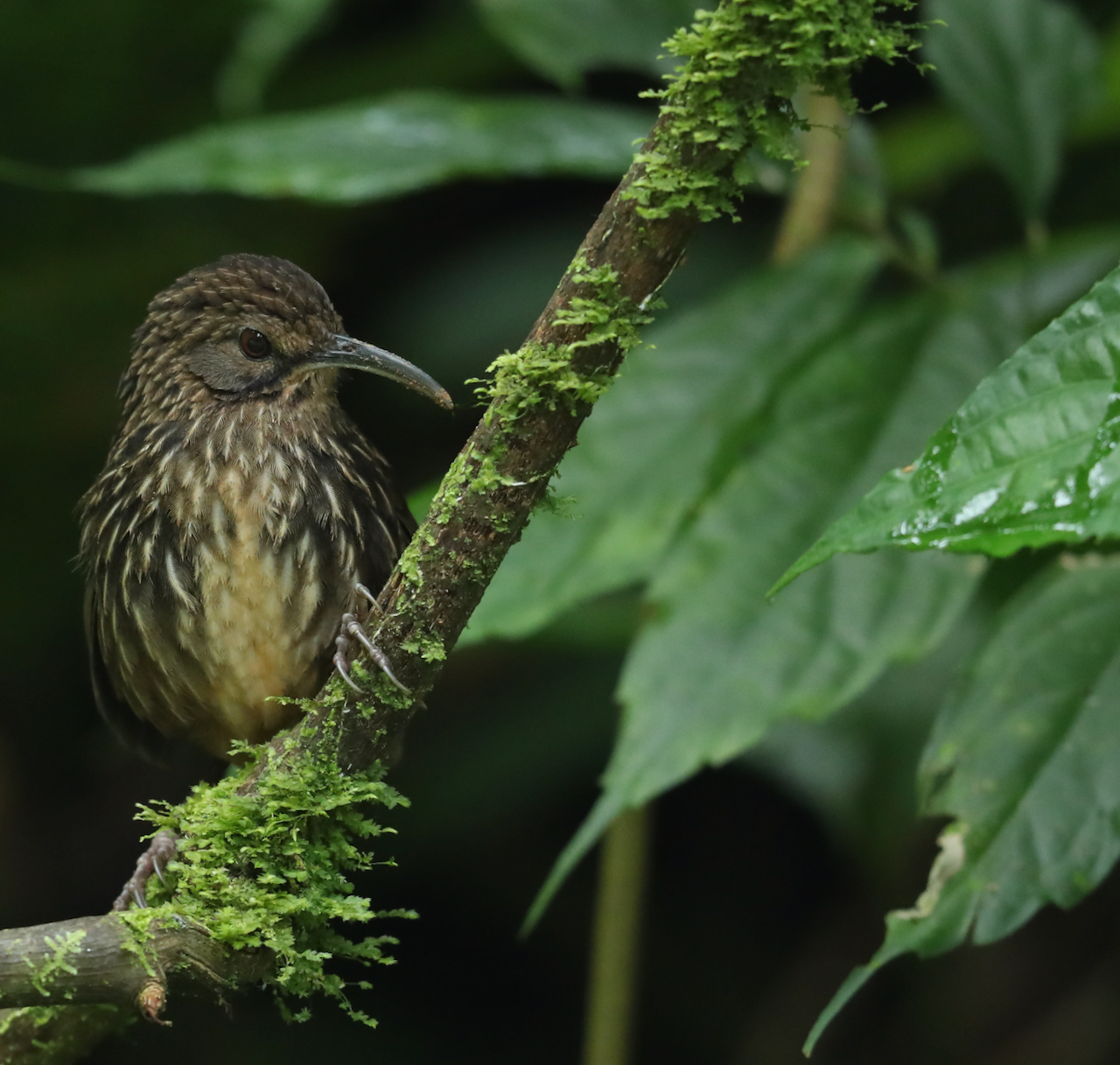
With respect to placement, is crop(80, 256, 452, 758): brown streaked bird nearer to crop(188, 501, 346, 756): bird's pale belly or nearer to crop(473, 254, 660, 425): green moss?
crop(188, 501, 346, 756): bird's pale belly

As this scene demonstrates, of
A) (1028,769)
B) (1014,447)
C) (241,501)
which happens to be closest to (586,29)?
(241,501)

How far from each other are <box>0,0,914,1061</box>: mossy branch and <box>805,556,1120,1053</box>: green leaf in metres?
0.76

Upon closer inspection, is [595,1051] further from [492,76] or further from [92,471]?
[492,76]

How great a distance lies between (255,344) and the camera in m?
2.43

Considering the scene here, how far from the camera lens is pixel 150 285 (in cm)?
427

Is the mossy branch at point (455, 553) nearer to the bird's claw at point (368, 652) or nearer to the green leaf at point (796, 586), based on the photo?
the bird's claw at point (368, 652)

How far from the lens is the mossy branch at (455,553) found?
4.81ft

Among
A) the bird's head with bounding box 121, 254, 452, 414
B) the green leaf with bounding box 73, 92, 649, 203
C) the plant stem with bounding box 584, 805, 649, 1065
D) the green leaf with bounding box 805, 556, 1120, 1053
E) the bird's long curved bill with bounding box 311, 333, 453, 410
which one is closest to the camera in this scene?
the green leaf with bounding box 805, 556, 1120, 1053

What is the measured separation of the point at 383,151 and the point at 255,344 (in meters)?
0.62

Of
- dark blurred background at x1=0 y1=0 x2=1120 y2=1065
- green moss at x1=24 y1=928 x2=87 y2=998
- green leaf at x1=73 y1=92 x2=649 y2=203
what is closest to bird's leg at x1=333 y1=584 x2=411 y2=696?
green moss at x1=24 y1=928 x2=87 y2=998

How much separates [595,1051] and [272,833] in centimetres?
150

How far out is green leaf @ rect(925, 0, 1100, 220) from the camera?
2811mm

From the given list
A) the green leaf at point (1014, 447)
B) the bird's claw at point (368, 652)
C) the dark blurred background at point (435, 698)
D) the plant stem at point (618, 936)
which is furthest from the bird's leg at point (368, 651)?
the dark blurred background at point (435, 698)

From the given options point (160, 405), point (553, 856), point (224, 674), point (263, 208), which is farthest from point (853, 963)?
point (263, 208)
